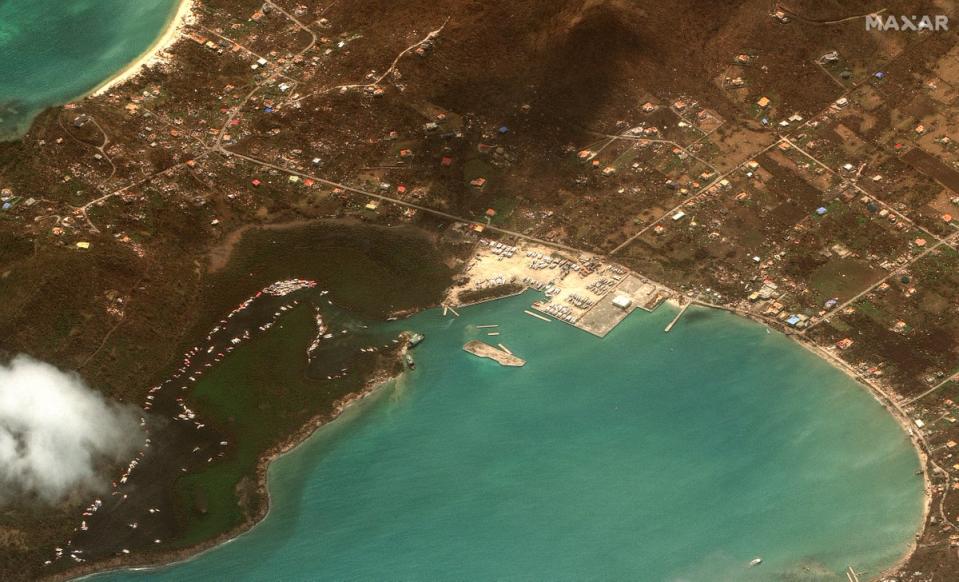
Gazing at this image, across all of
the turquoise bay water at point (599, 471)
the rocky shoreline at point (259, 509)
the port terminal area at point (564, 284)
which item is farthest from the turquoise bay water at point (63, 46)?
the turquoise bay water at point (599, 471)

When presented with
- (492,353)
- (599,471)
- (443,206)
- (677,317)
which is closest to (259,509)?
(492,353)

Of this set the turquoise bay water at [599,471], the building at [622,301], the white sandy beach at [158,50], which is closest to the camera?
the turquoise bay water at [599,471]

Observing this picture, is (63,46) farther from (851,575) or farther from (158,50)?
(851,575)

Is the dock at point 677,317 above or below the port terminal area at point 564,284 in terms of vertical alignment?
below

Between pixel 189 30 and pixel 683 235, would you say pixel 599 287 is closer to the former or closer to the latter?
pixel 683 235

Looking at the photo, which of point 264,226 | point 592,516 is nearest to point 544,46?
point 264,226

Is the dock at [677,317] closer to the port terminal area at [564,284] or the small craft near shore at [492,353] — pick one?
the port terminal area at [564,284]
